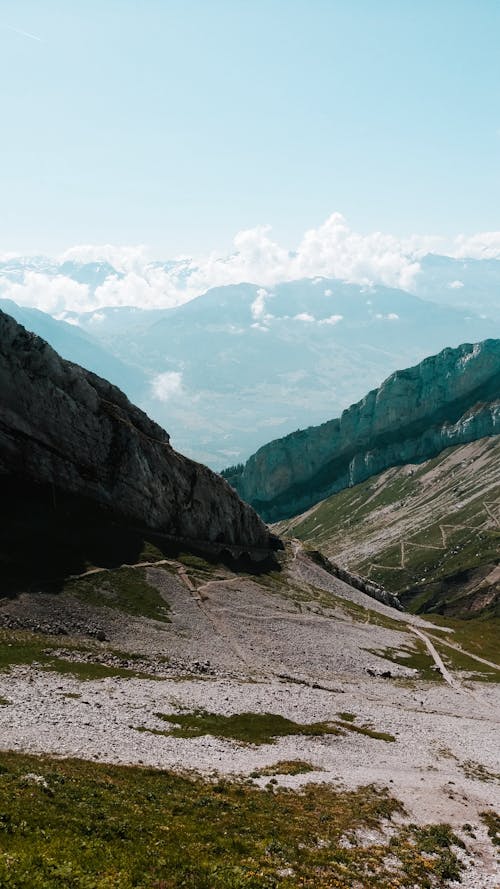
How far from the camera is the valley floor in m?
44.3

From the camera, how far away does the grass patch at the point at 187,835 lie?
74.9 feet

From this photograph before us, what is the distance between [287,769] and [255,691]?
23.6m

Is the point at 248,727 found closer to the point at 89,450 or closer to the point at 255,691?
the point at 255,691

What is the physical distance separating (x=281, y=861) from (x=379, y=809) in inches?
509

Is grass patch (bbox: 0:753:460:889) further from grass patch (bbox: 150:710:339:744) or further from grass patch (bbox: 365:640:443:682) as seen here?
grass patch (bbox: 365:640:443:682)

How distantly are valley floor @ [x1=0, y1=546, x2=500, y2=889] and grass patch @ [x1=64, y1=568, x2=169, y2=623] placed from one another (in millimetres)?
525

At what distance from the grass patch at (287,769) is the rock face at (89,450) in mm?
74054

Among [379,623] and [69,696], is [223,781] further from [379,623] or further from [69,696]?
[379,623]

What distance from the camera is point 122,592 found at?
9138 centimetres

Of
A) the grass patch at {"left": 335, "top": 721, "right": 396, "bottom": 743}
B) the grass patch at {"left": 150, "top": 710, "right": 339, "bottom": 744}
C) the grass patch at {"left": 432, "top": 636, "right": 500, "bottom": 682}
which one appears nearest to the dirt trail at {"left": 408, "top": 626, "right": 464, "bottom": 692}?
the grass patch at {"left": 432, "top": 636, "right": 500, "bottom": 682}

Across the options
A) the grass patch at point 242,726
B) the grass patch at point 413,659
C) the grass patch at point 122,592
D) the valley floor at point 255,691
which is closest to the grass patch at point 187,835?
the valley floor at point 255,691

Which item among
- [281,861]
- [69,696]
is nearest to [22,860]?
[281,861]

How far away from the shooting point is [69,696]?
54.1m

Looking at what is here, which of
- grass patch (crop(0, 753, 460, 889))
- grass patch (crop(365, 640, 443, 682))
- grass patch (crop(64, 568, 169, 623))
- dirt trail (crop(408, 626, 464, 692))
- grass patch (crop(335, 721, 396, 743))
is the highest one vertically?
grass patch (crop(64, 568, 169, 623))
